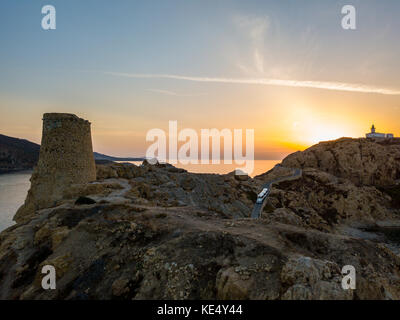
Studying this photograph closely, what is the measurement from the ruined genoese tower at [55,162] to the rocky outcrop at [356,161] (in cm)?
7686

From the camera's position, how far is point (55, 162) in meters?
23.2

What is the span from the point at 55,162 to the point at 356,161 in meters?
88.7

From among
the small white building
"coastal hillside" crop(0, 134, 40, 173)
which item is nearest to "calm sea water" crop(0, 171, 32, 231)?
"coastal hillside" crop(0, 134, 40, 173)

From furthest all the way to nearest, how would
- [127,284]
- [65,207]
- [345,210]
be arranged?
[345,210]
[65,207]
[127,284]

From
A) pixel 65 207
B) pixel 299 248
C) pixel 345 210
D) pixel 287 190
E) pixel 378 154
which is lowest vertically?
pixel 345 210

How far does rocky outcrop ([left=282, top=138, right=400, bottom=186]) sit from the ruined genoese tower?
76863 millimetres

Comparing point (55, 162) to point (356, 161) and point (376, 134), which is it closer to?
point (356, 161)

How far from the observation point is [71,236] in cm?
1259

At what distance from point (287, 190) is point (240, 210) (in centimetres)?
2173

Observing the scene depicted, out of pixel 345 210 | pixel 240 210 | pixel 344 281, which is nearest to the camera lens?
pixel 344 281

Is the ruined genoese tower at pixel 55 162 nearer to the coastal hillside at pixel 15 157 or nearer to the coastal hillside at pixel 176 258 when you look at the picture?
the coastal hillside at pixel 176 258

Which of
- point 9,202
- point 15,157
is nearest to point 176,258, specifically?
point 9,202
